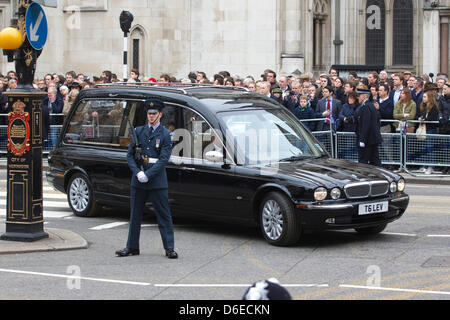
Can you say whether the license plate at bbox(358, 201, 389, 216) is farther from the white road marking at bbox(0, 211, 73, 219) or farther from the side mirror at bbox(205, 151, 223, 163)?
the white road marking at bbox(0, 211, 73, 219)

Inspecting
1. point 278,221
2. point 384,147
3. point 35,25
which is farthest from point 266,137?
point 384,147

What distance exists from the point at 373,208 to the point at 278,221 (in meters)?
1.17

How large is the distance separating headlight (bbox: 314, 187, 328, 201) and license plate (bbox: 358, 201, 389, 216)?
0.50 meters

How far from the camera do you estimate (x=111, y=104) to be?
1397 cm

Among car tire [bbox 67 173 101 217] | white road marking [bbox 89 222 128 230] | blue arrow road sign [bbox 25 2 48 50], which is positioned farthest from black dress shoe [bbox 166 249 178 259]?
car tire [bbox 67 173 101 217]

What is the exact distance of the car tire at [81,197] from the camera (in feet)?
45.8

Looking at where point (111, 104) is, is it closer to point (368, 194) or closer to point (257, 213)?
point (257, 213)

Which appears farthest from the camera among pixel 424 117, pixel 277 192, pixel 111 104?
pixel 424 117

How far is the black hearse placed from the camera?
1152 cm

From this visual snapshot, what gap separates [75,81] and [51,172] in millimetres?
9089

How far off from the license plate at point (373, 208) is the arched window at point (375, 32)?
95.7 ft

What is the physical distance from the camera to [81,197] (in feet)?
46.4

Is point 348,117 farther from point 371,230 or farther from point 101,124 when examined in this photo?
point 371,230
